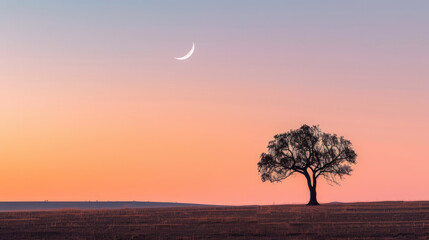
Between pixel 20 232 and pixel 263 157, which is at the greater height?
pixel 263 157

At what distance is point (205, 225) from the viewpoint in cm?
3756

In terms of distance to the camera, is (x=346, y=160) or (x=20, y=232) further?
(x=346, y=160)

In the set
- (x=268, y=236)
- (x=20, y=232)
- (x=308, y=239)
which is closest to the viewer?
(x=308, y=239)

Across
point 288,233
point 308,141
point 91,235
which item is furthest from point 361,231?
point 308,141

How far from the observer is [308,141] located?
7950 centimetres

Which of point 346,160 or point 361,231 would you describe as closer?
point 361,231

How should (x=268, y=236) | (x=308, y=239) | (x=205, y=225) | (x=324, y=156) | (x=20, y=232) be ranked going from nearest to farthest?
(x=308, y=239) < (x=268, y=236) < (x=20, y=232) < (x=205, y=225) < (x=324, y=156)

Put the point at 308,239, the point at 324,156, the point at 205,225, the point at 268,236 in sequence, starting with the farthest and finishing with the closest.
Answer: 1. the point at 324,156
2. the point at 205,225
3. the point at 268,236
4. the point at 308,239

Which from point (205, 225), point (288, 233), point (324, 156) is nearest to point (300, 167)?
point (324, 156)

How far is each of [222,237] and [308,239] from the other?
4.40 meters

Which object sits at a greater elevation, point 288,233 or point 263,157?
point 263,157

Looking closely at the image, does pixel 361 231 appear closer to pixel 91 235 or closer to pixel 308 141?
pixel 91 235

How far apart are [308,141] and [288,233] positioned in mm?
48748

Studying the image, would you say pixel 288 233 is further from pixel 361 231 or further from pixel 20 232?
pixel 20 232
